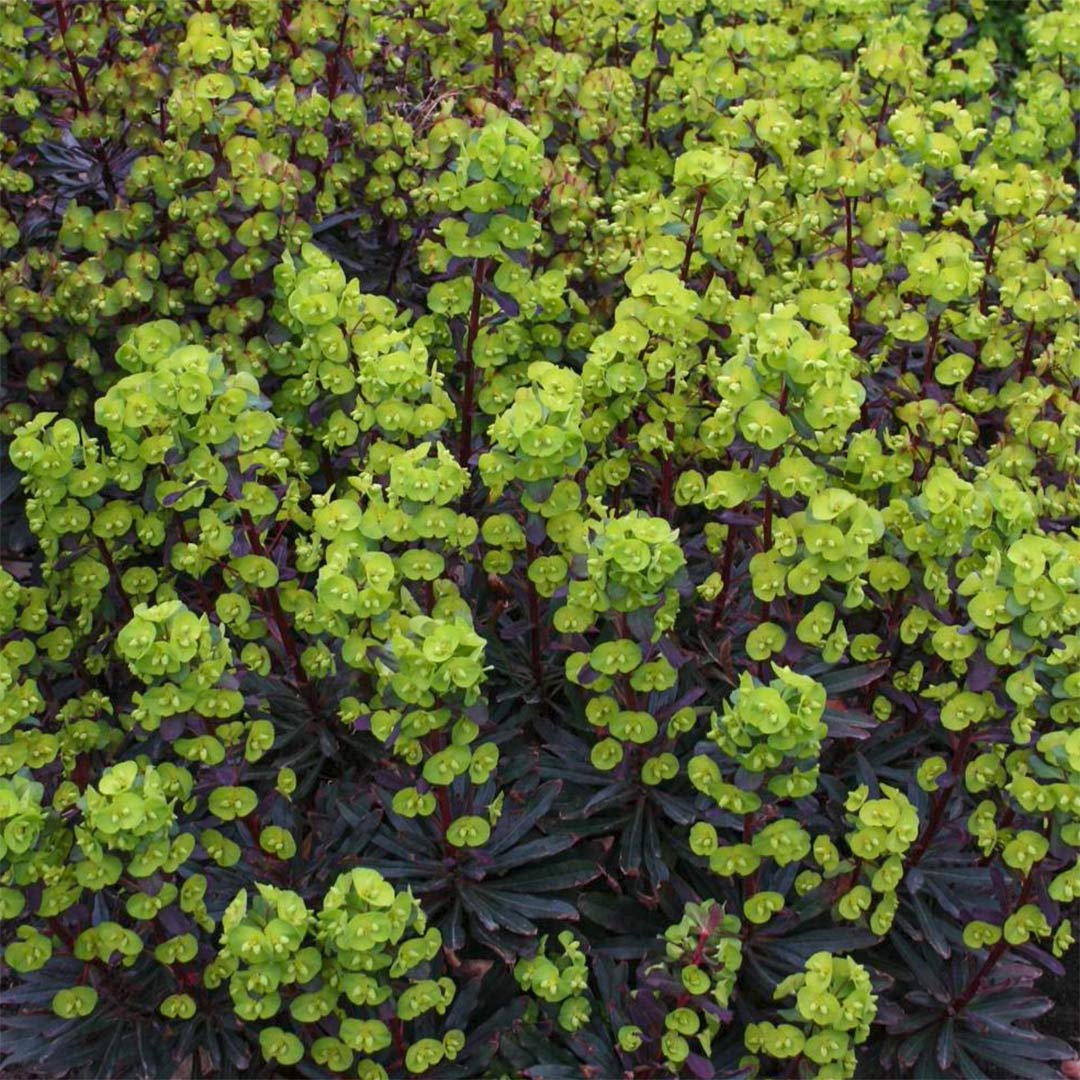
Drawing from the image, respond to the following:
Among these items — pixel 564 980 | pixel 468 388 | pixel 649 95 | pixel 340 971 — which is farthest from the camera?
pixel 649 95

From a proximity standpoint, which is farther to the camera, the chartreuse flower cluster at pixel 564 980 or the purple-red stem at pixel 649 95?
the purple-red stem at pixel 649 95

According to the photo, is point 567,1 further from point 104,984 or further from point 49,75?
point 104,984

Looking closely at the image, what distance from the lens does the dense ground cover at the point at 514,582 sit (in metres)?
2.81

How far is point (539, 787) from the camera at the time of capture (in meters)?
3.25

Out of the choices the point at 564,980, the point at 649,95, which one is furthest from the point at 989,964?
the point at 649,95

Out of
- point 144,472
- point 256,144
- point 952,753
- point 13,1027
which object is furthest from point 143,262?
point 952,753

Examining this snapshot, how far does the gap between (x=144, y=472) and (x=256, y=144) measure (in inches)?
44.7

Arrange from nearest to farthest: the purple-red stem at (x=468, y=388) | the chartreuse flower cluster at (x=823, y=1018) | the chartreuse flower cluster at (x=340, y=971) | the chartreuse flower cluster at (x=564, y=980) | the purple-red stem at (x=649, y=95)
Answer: the chartreuse flower cluster at (x=340, y=971) < the chartreuse flower cluster at (x=823, y=1018) < the chartreuse flower cluster at (x=564, y=980) < the purple-red stem at (x=468, y=388) < the purple-red stem at (x=649, y=95)

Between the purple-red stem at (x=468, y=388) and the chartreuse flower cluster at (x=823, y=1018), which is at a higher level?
the purple-red stem at (x=468, y=388)

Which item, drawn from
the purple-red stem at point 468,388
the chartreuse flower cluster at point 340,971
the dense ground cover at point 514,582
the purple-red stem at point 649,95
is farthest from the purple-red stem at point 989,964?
the purple-red stem at point 649,95

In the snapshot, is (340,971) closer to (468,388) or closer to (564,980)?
(564,980)

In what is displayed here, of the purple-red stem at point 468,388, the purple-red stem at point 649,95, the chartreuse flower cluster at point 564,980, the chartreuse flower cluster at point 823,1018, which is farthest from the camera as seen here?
the purple-red stem at point 649,95

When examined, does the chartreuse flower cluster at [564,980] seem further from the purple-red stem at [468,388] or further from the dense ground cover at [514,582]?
the purple-red stem at [468,388]

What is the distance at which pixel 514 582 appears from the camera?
11.4 feet
